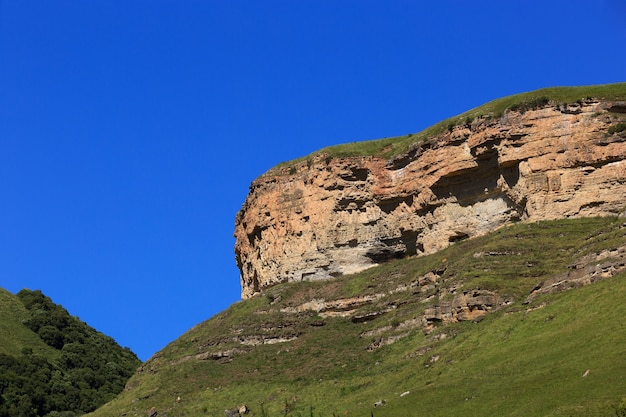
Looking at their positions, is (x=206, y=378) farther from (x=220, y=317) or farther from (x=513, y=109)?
(x=513, y=109)

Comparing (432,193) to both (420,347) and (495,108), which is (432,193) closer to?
(495,108)

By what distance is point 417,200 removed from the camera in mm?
102438

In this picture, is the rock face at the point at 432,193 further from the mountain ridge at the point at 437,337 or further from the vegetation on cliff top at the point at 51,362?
the vegetation on cliff top at the point at 51,362

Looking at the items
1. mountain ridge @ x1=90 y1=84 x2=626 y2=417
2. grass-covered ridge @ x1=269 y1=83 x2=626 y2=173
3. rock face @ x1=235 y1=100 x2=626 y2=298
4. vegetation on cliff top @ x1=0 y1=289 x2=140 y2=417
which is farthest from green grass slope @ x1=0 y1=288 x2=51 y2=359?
grass-covered ridge @ x1=269 y1=83 x2=626 y2=173

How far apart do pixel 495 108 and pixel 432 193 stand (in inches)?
438

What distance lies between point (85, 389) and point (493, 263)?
51.4m

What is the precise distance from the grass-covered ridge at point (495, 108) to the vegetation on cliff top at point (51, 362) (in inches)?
1425

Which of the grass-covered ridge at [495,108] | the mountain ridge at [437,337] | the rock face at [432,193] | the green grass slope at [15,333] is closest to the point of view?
the mountain ridge at [437,337]

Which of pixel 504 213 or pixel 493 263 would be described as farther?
pixel 504 213

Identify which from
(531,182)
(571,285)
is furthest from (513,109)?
(571,285)

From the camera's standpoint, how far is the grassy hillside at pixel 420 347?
52.9m

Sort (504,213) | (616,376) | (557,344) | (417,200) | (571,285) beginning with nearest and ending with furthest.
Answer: (616,376) → (557,344) → (571,285) → (504,213) → (417,200)

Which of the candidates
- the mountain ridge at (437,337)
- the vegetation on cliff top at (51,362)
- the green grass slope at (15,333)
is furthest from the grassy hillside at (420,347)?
the green grass slope at (15,333)

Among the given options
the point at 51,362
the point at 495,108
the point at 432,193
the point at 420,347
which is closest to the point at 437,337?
the point at 420,347
